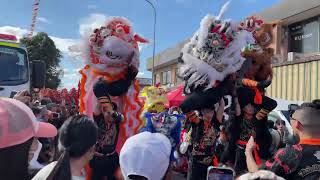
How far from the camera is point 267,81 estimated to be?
4836 millimetres

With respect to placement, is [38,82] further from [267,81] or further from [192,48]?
[267,81]

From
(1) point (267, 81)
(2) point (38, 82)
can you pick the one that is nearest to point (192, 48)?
(1) point (267, 81)

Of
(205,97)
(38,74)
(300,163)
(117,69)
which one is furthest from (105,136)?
(38,74)

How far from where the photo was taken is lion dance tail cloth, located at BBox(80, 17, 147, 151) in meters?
5.26

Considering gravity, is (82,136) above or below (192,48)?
below

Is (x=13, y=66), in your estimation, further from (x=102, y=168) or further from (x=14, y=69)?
(x=102, y=168)

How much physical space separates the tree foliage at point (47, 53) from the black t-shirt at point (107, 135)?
103ft

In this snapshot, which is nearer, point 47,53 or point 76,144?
point 76,144

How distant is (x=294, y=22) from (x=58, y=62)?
2838 cm

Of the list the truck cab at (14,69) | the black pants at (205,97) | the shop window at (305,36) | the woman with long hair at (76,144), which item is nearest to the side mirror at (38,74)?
the truck cab at (14,69)

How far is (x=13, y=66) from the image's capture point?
8.23 metres

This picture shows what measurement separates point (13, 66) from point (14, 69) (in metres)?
0.06

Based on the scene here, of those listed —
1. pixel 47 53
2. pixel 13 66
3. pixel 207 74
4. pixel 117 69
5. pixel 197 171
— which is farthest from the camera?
pixel 47 53

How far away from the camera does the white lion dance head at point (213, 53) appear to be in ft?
15.3
